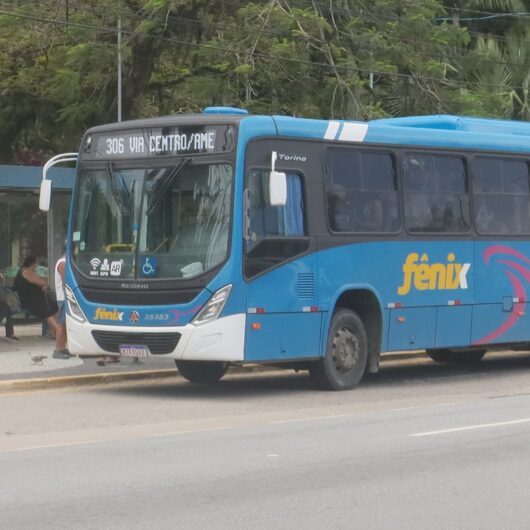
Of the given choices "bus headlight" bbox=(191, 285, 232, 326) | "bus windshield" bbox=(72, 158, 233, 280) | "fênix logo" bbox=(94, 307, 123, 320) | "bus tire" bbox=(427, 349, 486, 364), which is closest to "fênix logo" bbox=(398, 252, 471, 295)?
"bus tire" bbox=(427, 349, 486, 364)

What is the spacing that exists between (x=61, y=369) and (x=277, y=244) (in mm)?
4180

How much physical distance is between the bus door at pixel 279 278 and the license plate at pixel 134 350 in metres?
1.24

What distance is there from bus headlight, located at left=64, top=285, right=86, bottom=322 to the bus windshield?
364 mm

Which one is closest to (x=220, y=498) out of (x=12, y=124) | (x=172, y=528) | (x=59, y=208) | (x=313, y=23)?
(x=172, y=528)

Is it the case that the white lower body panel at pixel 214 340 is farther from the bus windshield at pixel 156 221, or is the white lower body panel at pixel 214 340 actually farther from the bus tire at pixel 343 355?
the bus tire at pixel 343 355

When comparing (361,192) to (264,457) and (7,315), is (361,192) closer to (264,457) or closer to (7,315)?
(264,457)

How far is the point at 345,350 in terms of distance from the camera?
611 inches

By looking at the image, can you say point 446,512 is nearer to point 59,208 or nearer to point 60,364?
point 60,364

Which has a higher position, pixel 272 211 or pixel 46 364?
pixel 272 211

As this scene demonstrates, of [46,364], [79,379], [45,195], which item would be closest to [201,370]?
[79,379]

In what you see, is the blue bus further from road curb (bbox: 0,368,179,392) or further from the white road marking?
the white road marking

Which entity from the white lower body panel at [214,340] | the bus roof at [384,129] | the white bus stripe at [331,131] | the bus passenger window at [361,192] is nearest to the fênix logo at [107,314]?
the white lower body panel at [214,340]

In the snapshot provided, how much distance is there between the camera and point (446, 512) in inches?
315

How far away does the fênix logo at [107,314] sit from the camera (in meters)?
14.6
